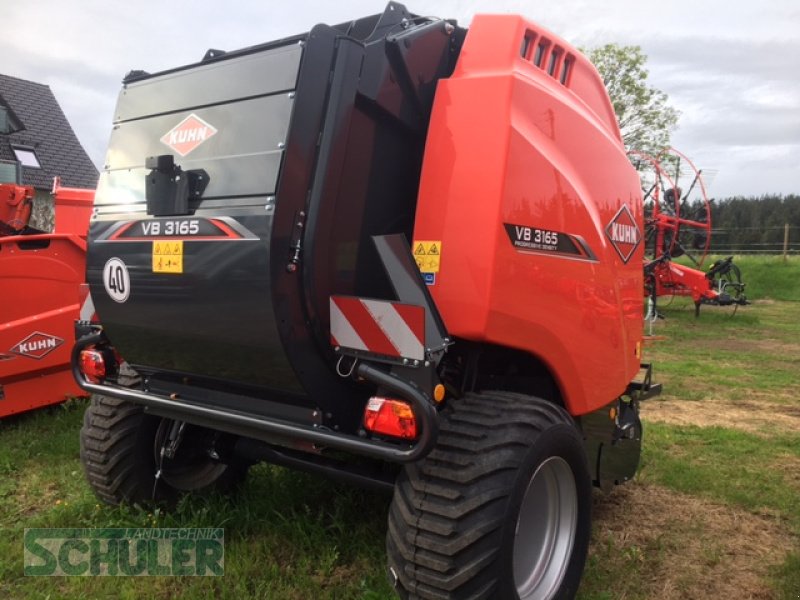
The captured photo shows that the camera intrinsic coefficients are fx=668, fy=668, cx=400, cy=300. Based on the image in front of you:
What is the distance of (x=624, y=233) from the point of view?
332cm

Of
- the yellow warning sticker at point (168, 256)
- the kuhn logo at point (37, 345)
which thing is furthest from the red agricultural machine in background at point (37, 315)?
the yellow warning sticker at point (168, 256)

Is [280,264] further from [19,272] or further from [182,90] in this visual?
[19,272]

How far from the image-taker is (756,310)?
52.7 ft

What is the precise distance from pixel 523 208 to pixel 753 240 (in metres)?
36.6

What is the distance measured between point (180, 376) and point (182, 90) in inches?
45.5

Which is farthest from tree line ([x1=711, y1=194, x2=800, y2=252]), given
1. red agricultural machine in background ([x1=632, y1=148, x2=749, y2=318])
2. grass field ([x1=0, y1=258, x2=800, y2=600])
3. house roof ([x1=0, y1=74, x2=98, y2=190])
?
grass field ([x1=0, y1=258, x2=800, y2=600])

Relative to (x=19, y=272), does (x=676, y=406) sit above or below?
below

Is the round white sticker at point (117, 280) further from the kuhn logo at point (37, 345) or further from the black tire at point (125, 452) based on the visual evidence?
the kuhn logo at point (37, 345)

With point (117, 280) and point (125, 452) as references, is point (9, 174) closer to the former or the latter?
point (125, 452)

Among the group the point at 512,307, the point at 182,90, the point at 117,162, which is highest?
the point at 182,90

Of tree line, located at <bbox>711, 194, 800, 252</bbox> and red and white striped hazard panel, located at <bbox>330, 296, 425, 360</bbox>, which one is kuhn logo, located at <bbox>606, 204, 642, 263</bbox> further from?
tree line, located at <bbox>711, 194, 800, 252</bbox>

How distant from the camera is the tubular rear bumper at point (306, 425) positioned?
2123 mm

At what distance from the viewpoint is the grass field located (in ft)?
9.45

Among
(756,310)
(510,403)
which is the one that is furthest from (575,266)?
(756,310)
